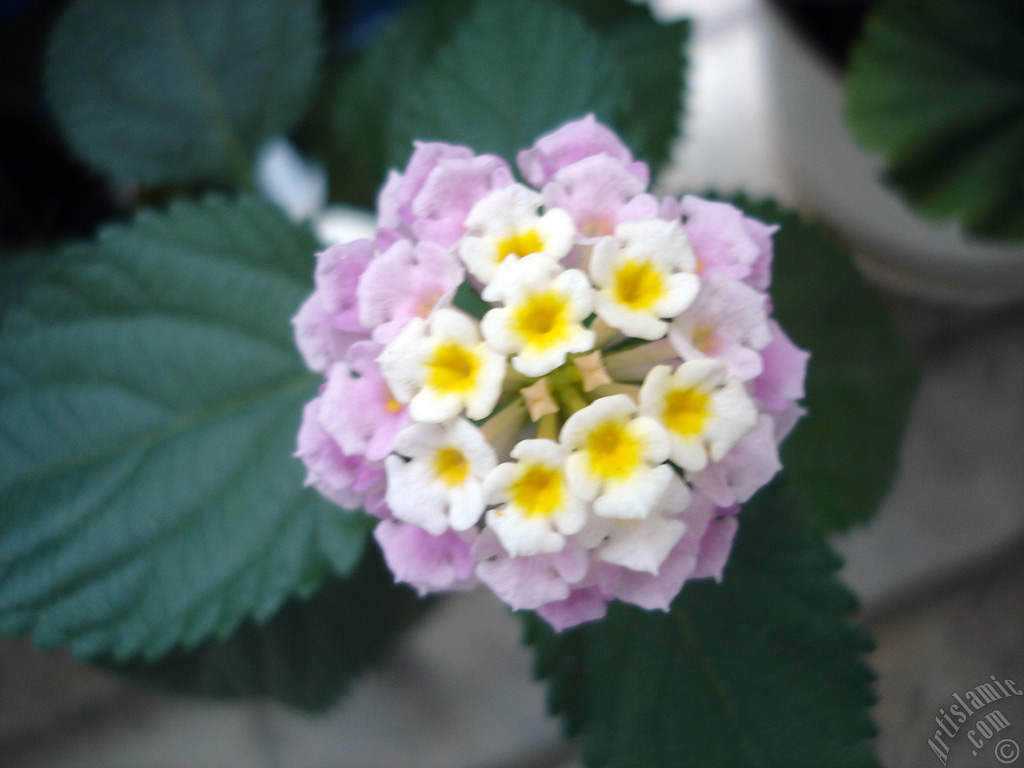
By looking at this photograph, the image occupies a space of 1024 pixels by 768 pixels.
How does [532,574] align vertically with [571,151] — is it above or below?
below

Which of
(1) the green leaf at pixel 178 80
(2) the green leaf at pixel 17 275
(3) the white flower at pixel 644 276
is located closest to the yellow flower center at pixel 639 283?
(3) the white flower at pixel 644 276

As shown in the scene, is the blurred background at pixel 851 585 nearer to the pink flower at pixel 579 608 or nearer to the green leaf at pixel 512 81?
the green leaf at pixel 512 81

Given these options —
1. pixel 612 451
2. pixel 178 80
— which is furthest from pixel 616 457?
pixel 178 80

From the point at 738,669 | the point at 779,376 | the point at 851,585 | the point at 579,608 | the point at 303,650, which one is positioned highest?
the point at 779,376

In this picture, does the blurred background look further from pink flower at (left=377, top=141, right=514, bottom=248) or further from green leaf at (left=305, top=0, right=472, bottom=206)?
pink flower at (left=377, top=141, right=514, bottom=248)

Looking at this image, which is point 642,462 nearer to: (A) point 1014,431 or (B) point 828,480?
(B) point 828,480

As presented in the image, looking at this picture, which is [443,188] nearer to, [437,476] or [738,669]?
[437,476]
